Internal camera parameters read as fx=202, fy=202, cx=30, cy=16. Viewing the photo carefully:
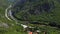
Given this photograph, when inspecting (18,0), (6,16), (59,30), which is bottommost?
(59,30)

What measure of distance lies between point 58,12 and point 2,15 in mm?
48600

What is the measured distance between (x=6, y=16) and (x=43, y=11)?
3621 cm

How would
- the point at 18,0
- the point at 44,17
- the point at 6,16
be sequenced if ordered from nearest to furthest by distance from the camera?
the point at 6,16, the point at 44,17, the point at 18,0

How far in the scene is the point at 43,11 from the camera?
16625 centimetres

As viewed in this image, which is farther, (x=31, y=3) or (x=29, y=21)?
(x=31, y=3)

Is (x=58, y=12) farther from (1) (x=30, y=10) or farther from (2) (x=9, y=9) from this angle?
(2) (x=9, y=9)

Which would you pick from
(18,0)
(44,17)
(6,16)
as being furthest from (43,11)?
(6,16)

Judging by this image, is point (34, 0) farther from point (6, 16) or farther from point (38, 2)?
point (6, 16)

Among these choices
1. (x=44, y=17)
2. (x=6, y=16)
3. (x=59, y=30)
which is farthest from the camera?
(x=44, y=17)

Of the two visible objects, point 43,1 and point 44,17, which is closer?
point 44,17

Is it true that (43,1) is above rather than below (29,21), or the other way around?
above

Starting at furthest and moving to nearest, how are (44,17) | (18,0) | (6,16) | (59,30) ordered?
(18,0) → (44,17) → (6,16) → (59,30)

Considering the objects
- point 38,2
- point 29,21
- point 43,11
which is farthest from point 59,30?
point 38,2

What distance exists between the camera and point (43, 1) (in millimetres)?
172625
